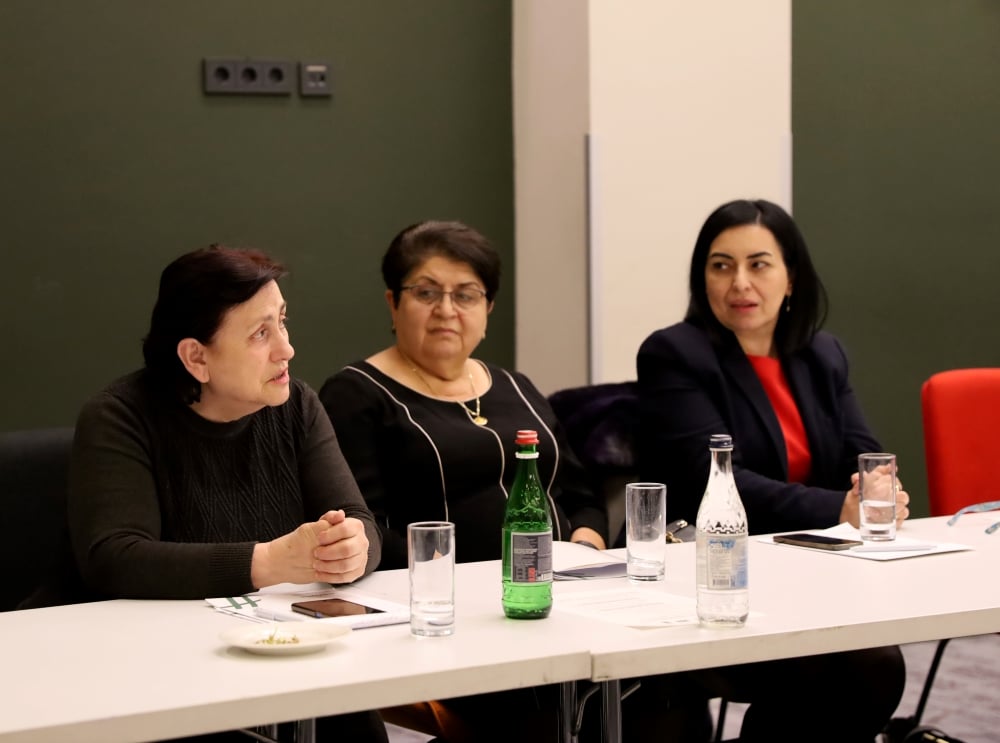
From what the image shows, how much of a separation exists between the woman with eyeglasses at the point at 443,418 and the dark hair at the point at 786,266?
464 mm

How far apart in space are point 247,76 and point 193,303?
1.90 meters

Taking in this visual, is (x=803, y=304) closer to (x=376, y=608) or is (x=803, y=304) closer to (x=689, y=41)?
(x=689, y=41)

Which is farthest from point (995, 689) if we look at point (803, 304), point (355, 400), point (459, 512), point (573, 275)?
point (355, 400)

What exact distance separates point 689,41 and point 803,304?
115cm

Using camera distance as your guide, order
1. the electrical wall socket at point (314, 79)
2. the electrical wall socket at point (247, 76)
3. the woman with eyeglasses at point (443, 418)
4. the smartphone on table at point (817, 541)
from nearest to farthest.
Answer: the smartphone on table at point (817, 541), the woman with eyeglasses at point (443, 418), the electrical wall socket at point (247, 76), the electrical wall socket at point (314, 79)

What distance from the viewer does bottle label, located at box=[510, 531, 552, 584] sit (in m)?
1.65

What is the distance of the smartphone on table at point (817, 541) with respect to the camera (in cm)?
223

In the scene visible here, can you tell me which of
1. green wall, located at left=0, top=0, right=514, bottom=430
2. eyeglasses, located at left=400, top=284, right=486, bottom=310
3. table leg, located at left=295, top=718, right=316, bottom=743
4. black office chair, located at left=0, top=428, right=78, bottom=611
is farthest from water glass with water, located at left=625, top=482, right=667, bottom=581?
green wall, located at left=0, top=0, right=514, bottom=430

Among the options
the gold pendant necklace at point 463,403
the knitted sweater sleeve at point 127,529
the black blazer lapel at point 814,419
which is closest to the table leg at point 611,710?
the knitted sweater sleeve at point 127,529

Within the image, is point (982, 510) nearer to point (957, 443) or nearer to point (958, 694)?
point (957, 443)

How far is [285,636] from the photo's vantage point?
5.04 ft

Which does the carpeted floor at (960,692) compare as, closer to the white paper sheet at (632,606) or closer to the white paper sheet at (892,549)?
the white paper sheet at (892,549)

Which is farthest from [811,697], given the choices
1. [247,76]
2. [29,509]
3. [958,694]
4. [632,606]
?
[247,76]

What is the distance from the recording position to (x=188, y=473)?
208 centimetres
